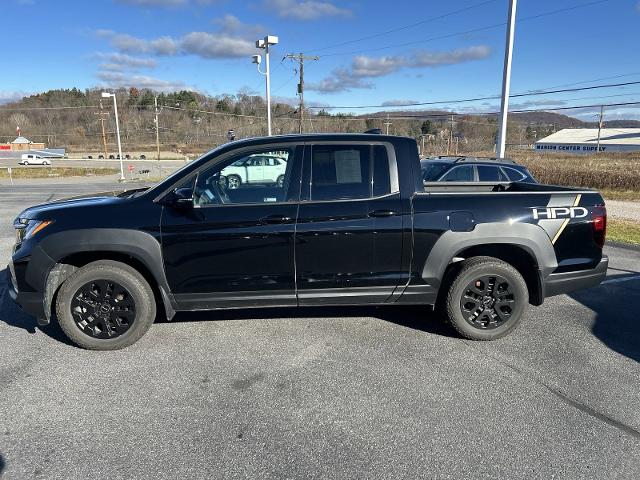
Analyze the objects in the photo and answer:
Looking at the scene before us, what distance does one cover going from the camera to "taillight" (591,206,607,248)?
12.9 ft

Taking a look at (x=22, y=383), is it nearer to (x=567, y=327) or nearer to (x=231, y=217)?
(x=231, y=217)

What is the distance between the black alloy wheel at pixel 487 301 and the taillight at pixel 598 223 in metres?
0.95

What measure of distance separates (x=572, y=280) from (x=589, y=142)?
11964 cm

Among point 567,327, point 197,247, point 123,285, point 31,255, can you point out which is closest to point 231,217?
point 197,247

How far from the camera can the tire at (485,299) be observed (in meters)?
3.92

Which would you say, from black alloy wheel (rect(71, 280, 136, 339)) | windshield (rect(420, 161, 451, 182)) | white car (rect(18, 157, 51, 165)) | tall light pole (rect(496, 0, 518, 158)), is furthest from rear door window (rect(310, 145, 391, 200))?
white car (rect(18, 157, 51, 165))

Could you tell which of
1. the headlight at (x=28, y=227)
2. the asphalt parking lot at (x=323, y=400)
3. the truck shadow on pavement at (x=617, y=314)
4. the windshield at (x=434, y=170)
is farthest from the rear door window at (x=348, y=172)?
the windshield at (x=434, y=170)

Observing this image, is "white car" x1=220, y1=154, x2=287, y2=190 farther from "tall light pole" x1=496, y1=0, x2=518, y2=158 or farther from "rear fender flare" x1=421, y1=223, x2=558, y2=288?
"tall light pole" x1=496, y1=0, x2=518, y2=158

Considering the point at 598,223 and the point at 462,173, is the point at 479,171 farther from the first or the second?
the point at 598,223

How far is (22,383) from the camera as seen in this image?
3248 millimetres

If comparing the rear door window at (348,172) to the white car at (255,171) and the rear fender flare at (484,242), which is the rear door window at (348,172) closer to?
the white car at (255,171)

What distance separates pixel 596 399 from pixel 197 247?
3.26 meters

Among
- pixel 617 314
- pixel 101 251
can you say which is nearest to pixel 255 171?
pixel 101 251

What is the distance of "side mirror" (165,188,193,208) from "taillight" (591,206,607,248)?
11.8ft
